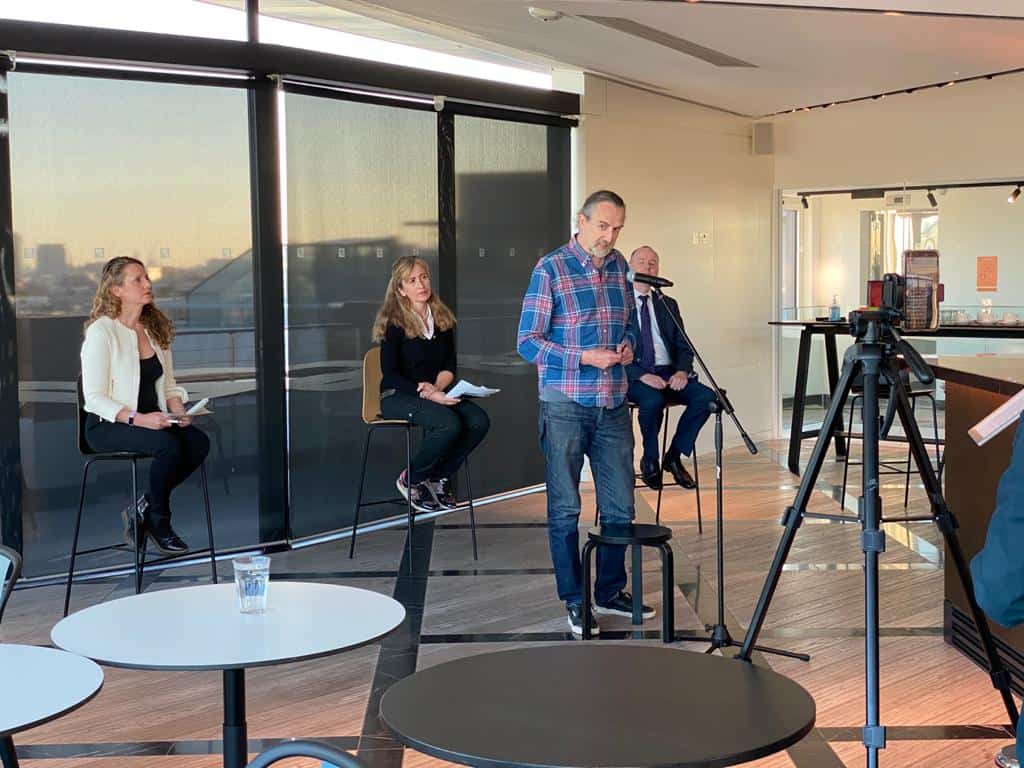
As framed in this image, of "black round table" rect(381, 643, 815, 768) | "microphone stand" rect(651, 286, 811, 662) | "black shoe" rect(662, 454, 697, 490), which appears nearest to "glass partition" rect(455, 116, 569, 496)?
"black shoe" rect(662, 454, 697, 490)

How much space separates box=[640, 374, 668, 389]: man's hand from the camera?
6.90 meters

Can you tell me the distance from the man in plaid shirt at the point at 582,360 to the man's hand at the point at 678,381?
2136 millimetres

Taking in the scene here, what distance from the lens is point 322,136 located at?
6699 millimetres

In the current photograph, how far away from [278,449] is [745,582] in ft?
8.26

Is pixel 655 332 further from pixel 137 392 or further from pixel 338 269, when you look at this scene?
pixel 137 392

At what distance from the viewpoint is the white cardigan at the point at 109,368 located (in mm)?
5148

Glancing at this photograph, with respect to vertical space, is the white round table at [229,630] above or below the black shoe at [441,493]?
above

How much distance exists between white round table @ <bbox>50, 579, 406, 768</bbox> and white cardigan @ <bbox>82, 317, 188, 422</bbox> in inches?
104

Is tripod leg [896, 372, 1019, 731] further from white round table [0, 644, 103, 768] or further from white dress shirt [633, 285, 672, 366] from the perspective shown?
white dress shirt [633, 285, 672, 366]

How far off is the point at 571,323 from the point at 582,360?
168 millimetres

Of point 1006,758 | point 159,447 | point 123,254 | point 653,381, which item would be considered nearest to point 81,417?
point 159,447

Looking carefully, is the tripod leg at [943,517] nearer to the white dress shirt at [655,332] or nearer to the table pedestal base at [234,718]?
the table pedestal base at [234,718]

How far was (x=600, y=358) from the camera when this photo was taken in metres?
4.50

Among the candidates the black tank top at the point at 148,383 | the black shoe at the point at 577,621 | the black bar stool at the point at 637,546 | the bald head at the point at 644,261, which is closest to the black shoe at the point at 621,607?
the black shoe at the point at 577,621
